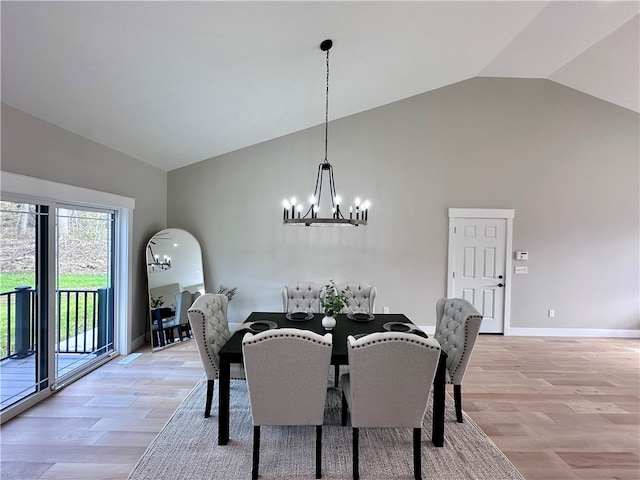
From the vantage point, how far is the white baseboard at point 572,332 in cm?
529

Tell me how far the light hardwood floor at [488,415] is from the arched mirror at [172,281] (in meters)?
0.32

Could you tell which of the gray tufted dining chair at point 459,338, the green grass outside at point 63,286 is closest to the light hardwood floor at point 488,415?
the gray tufted dining chair at point 459,338

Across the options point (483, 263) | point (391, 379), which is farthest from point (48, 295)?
point (483, 263)

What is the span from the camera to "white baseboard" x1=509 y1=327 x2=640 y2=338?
17.3ft

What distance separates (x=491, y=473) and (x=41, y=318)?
390 cm

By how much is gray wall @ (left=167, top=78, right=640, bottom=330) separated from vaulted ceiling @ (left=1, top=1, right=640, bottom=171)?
395 millimetres

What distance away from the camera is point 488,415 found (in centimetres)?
295

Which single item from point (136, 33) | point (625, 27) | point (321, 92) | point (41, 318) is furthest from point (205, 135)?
point (625, 27)

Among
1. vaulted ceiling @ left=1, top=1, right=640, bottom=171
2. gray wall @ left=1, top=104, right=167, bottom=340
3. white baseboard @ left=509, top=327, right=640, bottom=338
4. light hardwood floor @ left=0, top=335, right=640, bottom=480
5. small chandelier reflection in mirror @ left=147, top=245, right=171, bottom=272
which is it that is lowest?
light hardwood floor @ left=0, top=335, right=640, bottom=480

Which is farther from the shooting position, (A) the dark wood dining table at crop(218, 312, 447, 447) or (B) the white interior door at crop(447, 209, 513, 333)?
(B) the white interior door at crop(447, 209, 513, 333)

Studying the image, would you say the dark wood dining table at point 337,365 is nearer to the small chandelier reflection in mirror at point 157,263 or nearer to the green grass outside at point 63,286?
the green grass outside at point 63,286

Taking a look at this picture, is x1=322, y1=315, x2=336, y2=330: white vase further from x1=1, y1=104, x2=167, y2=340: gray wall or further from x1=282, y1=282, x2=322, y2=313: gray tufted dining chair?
x1=1, y1=104, x2=167, y2=340: gray wall

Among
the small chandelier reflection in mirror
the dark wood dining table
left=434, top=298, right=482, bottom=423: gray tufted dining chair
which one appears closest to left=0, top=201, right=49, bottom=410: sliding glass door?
the small chandelier reflection in mirror

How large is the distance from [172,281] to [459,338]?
153 inches
